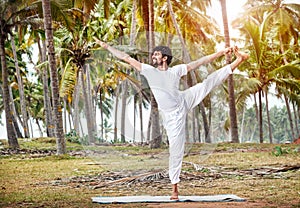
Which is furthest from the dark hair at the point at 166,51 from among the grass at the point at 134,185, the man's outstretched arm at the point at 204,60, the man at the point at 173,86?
the grass at the point at 134,185

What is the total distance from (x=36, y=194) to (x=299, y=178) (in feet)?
8.93

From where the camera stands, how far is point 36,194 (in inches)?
217

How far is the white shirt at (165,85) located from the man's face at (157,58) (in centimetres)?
9

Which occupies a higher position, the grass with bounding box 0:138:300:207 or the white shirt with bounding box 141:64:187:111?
the white shirt with bounding box 141:64:187:111

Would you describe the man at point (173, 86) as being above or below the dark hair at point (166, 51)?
below

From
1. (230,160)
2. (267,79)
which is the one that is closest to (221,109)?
(230,160)

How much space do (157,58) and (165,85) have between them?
0.24 meters

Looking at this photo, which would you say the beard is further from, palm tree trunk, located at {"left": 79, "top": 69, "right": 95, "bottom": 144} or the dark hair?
palm tree trunk, located at {"left": 79, "top": 69, "right": 95, "bottom": 144}

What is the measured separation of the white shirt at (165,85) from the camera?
11.6 ft

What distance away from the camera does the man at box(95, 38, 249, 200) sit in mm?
3559

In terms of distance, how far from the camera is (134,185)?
236 inches

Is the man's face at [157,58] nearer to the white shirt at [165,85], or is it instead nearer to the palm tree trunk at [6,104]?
the white shirt at [165,85]

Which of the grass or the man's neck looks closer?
the man's neck

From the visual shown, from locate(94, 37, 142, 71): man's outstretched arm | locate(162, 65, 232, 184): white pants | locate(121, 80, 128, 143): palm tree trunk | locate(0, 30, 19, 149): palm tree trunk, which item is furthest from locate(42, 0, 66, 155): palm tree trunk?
locate(162, 65, 232, 184): white pants
